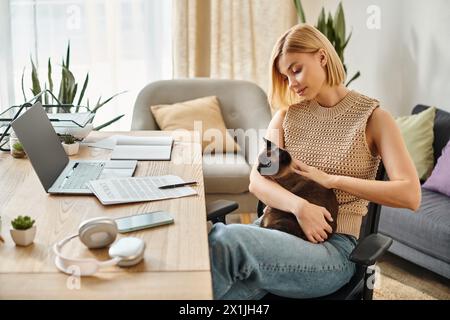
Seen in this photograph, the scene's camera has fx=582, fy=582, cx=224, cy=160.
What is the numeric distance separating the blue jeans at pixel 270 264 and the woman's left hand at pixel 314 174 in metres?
0.18

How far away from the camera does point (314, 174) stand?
168cm

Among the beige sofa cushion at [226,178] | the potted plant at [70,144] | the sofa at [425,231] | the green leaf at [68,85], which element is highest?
the green leaf at [68,85]

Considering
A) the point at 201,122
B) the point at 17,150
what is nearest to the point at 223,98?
the point at 201,122

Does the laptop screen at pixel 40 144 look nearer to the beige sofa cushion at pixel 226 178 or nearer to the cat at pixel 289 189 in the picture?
the cat at pixel 289 189

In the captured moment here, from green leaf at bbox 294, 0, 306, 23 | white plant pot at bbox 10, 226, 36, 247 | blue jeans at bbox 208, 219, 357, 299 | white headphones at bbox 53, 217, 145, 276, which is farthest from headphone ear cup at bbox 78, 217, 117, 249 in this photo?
green leaf at bbox 294, 0, 306, 23

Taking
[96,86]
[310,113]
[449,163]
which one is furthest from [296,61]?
[96,86]

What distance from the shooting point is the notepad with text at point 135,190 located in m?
1.63

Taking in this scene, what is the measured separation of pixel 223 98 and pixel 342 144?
1.68m

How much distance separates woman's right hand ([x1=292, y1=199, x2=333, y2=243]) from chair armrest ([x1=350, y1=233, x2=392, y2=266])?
0.42ft

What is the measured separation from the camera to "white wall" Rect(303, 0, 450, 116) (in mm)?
3217

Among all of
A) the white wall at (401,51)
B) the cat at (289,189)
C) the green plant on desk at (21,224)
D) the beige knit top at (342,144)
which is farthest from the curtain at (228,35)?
the green plant on desk at (21,224)

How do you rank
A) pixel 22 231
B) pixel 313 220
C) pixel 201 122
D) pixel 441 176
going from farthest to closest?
pixel 201 122 → pixel 441 176 → pixel 313 220 → pixel 22 231

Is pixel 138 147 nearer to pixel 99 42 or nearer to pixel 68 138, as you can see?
pixel 68 138

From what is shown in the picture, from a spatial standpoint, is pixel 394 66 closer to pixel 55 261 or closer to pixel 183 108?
pixel 183 108
